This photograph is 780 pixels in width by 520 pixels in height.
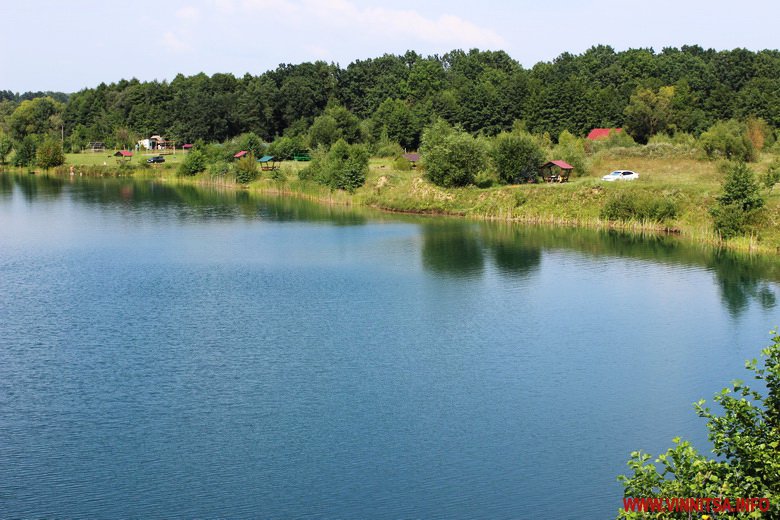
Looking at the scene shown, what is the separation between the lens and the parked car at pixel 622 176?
248 ft

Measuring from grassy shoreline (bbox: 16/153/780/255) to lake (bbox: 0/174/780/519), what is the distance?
10.4 ft

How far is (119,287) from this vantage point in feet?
150

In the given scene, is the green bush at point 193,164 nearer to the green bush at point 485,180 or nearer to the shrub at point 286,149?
the shrub at point 286,149

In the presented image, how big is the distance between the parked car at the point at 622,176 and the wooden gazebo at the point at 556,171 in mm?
3760

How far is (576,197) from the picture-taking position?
Result: 71.4m

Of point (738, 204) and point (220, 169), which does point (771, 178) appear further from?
point (220, 169)

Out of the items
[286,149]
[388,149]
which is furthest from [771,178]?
[286,149]

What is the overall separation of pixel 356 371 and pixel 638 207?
40.2 metres

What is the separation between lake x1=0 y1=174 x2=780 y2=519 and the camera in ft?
75.2

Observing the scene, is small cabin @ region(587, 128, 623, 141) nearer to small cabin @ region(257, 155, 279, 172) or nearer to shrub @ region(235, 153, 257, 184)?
small cabin @ region(257, 155, 279, 172)

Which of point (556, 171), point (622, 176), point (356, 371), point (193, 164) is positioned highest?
point (193, 164)

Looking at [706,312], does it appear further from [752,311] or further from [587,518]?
[587,518]

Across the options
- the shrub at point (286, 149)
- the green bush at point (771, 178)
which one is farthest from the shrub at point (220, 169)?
the green bush at point (771, 178)

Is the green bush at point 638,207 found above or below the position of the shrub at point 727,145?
below
